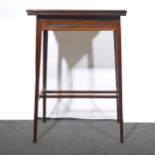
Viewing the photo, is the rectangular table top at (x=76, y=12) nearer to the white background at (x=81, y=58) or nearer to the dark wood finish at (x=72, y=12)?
the dark wood finish at (x=72, y=12)

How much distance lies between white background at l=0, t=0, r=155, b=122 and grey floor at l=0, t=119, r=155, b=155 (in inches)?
4.0

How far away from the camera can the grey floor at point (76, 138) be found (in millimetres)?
1065

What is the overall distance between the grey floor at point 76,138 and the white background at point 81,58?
0.33 ft

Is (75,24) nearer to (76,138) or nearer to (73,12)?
(73,12)

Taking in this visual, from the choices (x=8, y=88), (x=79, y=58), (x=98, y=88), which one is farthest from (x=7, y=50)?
(x=98, y=88)

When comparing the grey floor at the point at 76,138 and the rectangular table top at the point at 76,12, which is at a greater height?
the rectangular table top at the point at 76,12

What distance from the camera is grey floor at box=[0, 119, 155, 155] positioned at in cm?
107

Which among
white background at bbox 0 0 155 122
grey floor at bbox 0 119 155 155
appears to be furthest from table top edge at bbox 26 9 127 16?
grey floor at bbox 0 119 155 155

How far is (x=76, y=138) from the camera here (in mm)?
1211

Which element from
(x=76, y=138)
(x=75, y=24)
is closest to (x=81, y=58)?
(x=75, y=24)

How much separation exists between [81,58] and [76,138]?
544mm

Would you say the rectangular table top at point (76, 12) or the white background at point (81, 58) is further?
the white background at point (81, 58)

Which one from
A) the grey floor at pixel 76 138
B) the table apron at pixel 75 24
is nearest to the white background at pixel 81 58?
the grey floor at pixel 76 138

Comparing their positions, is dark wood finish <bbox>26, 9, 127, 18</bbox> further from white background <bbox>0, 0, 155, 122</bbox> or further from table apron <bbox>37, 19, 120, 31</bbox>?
white background <bbox>0, 0, 155, 122</bbox>
